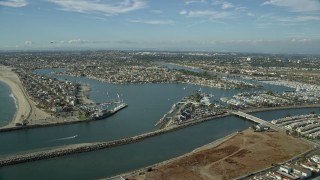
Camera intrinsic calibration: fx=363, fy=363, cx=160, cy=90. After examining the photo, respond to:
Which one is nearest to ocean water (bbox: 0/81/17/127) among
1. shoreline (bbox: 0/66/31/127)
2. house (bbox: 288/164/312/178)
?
shoreline (bbox: 0/66/31/127)

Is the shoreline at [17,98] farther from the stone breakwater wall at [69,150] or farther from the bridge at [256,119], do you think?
the bridge at [256,119]

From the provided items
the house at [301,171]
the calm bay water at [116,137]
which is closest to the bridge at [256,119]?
the calm bay water at [116,137]

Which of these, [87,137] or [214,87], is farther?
[214,87]

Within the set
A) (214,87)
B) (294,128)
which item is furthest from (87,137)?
(214,87)

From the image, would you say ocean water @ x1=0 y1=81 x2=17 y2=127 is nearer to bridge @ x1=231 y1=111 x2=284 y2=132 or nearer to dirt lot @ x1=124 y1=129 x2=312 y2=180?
dirt lot @ x1=124 y1=129 x2=312 y2=180

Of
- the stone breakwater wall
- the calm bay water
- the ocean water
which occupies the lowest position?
the calm bay water

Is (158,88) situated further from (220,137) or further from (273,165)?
(273,165)
